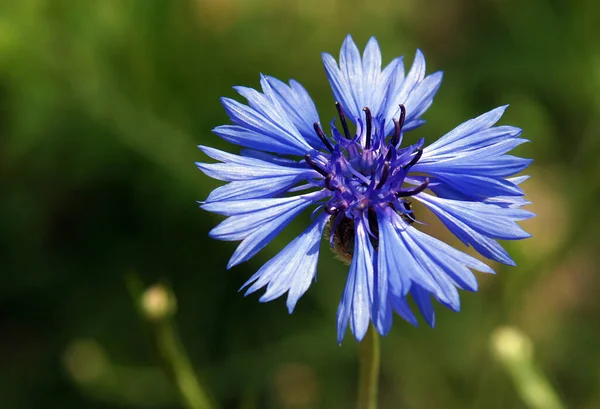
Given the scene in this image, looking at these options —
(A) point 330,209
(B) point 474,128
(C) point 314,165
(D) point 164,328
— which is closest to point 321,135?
(C) point 314,165

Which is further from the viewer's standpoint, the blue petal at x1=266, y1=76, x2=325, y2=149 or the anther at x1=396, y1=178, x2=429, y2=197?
the blue petal at x1=266, y1=76, x2=325, y2=149

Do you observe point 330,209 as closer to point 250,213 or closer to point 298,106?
point 250,213

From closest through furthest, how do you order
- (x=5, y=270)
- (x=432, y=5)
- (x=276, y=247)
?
(x=276, y=247)
(x=5, y=270)
(x=432, y=5)

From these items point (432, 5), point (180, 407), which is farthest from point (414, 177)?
point (432, 5)

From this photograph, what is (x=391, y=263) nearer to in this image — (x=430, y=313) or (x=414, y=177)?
(x=430, y=313)

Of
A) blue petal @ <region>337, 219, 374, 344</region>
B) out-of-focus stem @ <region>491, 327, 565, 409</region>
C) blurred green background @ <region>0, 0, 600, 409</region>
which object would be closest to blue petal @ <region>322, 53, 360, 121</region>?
blue petal @ <region>337, 219, 374, 344</region>

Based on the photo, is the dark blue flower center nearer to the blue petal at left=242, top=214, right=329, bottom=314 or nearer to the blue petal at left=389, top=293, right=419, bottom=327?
the blue petal at left=242, top=214, right=329, bottom=314
